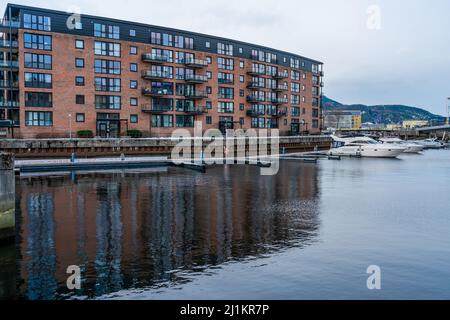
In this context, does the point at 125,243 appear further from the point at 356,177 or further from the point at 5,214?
the point at 356,177

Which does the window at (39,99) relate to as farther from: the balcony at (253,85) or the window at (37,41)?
the balcony at (253,85)

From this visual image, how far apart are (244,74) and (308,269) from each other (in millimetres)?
79747

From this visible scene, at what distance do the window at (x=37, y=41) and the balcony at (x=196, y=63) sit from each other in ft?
77.3

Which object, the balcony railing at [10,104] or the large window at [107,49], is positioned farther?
the large window at [107,49]

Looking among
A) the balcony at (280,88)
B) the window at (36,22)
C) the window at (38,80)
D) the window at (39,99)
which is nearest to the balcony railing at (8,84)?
the window at (38,80)

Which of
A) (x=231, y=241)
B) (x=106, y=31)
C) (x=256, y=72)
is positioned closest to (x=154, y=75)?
(x=106, y=31)

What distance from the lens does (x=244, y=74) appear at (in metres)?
91.6

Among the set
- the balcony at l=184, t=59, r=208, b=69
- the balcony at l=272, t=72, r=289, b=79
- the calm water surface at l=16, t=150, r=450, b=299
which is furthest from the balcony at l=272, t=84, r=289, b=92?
the calm water surface at l=16, t=150, r=450, b=299

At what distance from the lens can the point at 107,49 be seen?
2763 inches

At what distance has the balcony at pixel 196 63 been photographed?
7944cm

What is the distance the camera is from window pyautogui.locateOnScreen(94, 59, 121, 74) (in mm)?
69375

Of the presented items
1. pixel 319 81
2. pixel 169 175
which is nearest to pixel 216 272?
pixel 169 175

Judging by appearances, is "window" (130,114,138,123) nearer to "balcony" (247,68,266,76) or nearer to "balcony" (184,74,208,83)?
"balcony" (184,74,208,83)
